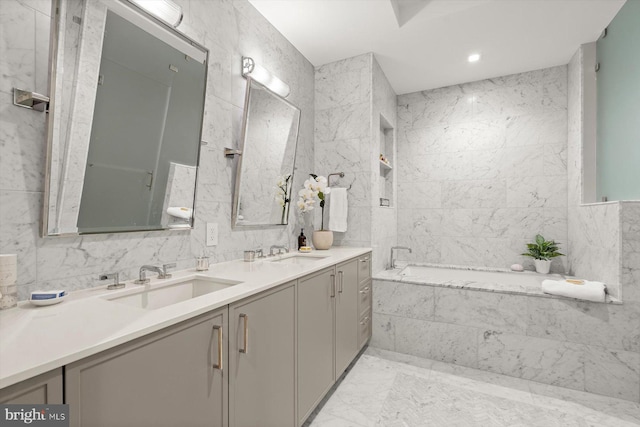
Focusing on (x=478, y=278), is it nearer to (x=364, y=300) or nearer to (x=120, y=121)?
(x=364, y=300)

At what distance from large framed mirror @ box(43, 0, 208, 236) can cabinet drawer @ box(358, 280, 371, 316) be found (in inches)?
59.4

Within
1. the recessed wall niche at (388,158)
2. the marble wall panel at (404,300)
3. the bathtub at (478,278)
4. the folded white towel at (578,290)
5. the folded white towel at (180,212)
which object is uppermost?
the recessed wall niche at (388,158)

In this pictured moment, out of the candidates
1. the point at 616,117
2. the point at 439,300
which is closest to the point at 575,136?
the point at 616,117

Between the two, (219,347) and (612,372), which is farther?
(612,372)

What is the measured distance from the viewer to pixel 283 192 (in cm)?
240

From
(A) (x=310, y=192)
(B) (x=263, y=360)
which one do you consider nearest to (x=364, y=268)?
(A) (x=310, y=192)

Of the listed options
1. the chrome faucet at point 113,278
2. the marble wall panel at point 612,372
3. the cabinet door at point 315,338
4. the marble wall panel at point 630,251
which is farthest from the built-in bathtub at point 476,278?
the chrome faucet at point 113,278

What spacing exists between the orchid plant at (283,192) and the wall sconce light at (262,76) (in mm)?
655

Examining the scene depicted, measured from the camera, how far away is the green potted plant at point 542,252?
9.84 ft

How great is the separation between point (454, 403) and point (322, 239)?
1502mm

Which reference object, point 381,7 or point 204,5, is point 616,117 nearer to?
point 381,7

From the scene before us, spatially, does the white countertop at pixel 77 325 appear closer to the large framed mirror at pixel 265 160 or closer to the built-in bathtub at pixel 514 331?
the large framed mirror at pixel 265 160

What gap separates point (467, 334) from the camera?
7.99ft

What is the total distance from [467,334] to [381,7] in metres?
2.65
